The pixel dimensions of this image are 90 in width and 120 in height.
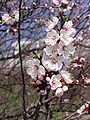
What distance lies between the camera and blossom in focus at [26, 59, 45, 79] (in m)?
1.39

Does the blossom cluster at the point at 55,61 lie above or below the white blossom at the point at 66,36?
below

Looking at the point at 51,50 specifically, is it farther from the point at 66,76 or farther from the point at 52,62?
the point at 66,76

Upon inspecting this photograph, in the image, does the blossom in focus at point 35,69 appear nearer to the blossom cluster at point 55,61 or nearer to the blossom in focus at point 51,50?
the blossom cluster at point 55,61

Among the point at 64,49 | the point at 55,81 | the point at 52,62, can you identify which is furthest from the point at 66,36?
the point at 55,81

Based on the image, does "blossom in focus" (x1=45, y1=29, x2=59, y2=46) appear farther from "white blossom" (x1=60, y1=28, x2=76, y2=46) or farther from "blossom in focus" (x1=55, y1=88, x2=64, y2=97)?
"blossom in focus" (x1=55, y1=88, x2=64, y2=97)

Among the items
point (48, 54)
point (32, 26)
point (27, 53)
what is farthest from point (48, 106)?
point (32, 26)

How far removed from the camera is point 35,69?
146 centimetres

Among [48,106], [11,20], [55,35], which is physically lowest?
[48,106]

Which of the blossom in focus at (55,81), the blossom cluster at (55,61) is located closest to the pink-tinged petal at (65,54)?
the blossom cluster at (55,61)

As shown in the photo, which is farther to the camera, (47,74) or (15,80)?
(15,80)

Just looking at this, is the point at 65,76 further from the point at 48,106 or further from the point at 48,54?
the point at 48,106

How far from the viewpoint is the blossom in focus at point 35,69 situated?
4.55ft

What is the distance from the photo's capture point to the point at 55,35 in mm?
1359

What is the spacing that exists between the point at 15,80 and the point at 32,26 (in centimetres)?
170
